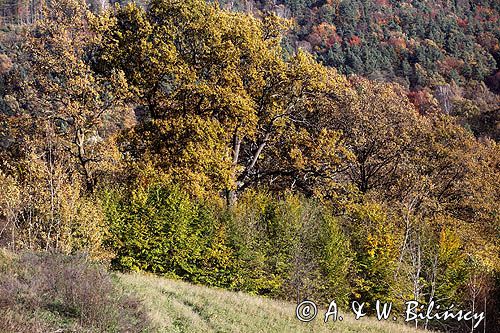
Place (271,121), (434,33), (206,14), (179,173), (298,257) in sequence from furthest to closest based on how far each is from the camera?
(434,33), (271,121), (206,14), (179,173), (298,257)

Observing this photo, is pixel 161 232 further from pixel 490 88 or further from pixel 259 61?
pixel 490 88

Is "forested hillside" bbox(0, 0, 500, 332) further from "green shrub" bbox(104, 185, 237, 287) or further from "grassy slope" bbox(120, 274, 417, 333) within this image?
"grassy slope" bbox(120, 274, 417, 333)

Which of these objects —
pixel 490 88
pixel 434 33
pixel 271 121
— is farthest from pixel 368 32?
pixel 271 121

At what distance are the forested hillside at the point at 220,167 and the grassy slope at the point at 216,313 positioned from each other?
10.9 feet

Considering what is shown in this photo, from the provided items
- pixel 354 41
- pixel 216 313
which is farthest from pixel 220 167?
pixel 354 41

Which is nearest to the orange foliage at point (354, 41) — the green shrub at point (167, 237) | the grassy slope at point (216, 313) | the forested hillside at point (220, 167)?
the forested hillside at point (220, 167)

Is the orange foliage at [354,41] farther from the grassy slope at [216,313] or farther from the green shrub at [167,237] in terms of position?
the grassy slope at [216,313]

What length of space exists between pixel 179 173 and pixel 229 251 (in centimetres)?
391

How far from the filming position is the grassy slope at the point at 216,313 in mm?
12797

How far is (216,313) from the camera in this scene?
1436cm

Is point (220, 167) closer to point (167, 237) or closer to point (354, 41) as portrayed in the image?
point (167, 237)

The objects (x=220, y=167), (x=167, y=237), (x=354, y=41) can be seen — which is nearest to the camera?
(x=167, y=237)

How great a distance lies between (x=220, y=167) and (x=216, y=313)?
30.0 feet

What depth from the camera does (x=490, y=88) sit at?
367ft
